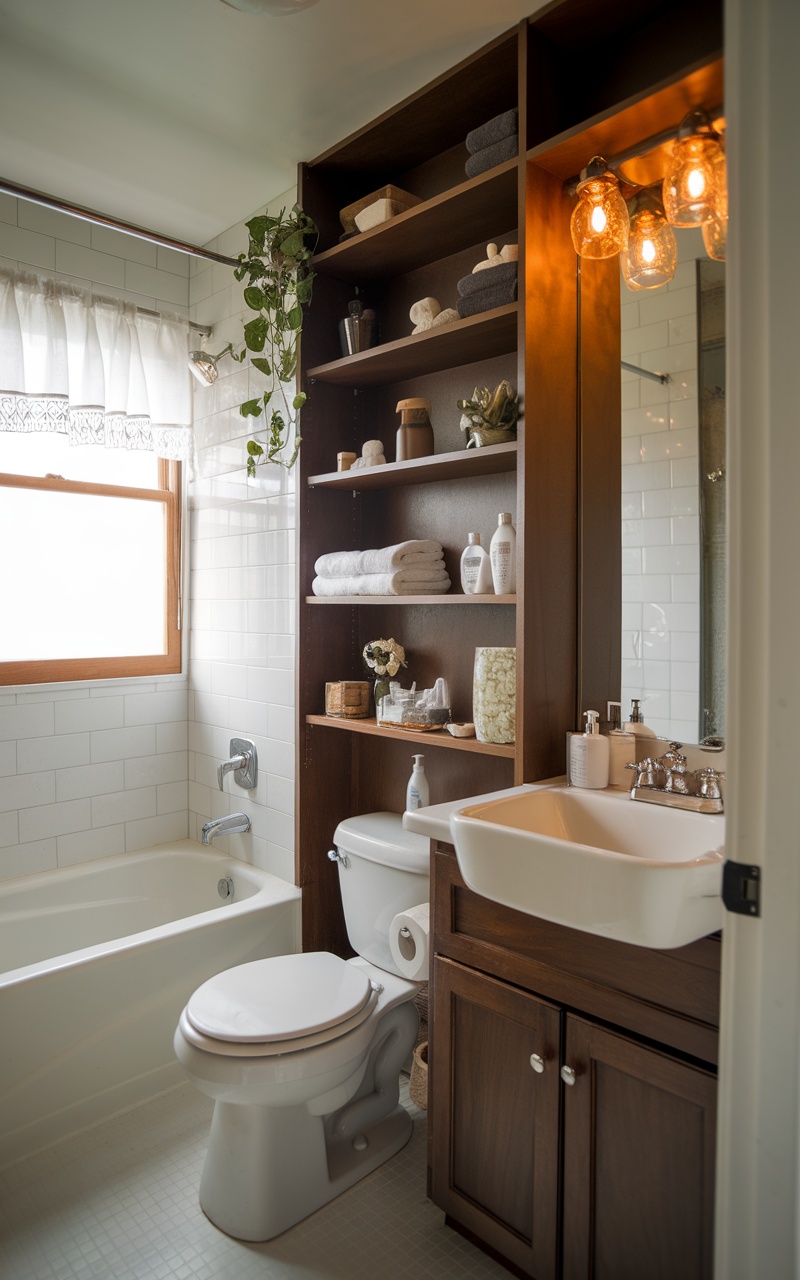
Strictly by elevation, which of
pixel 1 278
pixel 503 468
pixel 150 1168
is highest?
pixel 1 278

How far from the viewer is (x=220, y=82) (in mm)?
1947

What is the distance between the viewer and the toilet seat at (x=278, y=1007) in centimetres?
156

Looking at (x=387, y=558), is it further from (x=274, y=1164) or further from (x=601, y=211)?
(x=274, y=1164)

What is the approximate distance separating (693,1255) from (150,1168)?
1.28 metres

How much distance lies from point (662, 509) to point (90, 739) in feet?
6.79

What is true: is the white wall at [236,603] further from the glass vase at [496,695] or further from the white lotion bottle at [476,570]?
the glass vase at [496,695]

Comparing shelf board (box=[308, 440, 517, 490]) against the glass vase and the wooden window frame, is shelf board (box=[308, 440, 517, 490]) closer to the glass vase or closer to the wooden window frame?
the glass vase

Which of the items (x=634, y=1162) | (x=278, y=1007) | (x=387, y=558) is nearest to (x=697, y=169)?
(x=387, y=558)

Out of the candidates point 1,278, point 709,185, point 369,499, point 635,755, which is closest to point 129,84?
point 1,278

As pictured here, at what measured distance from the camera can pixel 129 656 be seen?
2865mm

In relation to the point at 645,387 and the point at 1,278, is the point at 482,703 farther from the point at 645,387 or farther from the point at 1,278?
the point at 1,278

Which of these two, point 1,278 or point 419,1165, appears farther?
point 1,278

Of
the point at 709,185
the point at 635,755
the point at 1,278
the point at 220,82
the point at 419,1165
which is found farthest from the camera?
the point at 1,278

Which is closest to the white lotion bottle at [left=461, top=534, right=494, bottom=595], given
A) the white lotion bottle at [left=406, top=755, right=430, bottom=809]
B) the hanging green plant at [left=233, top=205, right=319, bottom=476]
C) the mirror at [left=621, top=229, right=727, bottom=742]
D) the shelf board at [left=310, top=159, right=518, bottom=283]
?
the mirror at [left=621, top=229, right=727, bottom=742]
